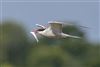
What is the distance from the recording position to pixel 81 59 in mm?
35250

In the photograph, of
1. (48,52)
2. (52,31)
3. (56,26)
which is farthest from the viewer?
(48,52)

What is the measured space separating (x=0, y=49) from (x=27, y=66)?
3.52m

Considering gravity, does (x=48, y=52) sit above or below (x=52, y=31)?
below

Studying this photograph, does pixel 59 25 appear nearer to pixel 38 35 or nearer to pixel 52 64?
pixel 38 35

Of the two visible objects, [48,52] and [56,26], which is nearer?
[56,26]

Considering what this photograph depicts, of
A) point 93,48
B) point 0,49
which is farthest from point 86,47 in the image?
point 0,49

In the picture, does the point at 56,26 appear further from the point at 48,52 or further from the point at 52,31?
the point at 48,52

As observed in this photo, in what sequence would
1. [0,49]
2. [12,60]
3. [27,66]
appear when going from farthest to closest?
[12,60], [0,49], [27,66]

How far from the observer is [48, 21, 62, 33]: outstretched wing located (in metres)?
8.34

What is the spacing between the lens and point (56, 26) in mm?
8477

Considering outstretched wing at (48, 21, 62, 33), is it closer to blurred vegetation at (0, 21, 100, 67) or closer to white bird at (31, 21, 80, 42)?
white bird at (31, 21, 80, 42)

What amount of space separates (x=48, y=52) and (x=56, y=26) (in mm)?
27603

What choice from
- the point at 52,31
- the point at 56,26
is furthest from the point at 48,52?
the point at 52,31

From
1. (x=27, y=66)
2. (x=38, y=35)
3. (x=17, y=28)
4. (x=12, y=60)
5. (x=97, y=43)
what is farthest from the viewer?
(x=17, y=28)
